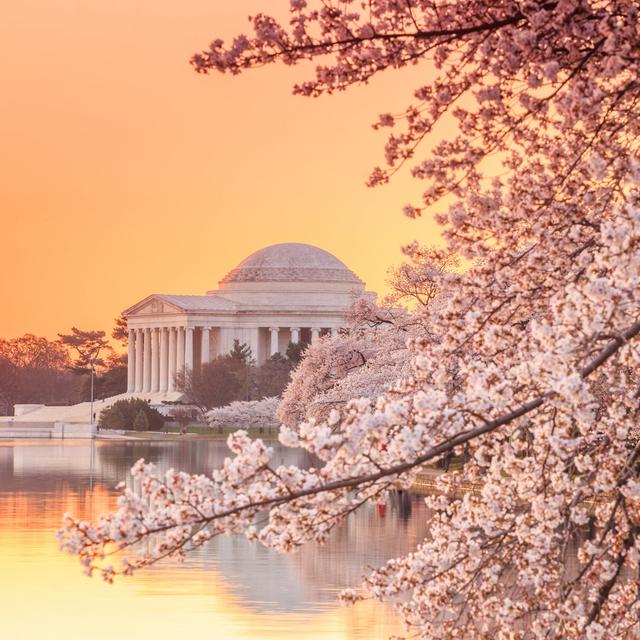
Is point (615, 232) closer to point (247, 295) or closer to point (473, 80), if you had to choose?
point (473, 80)

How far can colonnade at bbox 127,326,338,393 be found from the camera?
17162 centimetres

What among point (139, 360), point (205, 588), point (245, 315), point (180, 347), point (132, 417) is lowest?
point (205, 588)

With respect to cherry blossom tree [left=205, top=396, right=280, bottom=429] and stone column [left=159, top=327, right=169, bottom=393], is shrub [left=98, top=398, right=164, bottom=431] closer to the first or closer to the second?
cherry blossom tree [left=205, top=396, right=280, bottom=429]

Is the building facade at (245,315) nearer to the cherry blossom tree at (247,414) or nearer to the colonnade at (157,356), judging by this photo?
the colonnade at (157,356)

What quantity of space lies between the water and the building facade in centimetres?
12793

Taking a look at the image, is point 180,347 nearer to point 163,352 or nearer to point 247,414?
point 163,352

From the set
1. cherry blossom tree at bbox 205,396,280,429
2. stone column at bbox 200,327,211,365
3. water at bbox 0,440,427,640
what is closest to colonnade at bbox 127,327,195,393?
stone column at bbox 200,327,211,365

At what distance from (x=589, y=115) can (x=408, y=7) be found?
128 centimetres

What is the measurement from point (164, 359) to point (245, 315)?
942 cm

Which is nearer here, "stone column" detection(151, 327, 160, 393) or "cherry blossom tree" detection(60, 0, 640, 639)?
"cherry blossom tree" detection(60, 0, 640, 639)

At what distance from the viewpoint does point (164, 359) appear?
17488 centimetres

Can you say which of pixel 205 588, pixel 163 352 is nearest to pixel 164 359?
pixel 163 352

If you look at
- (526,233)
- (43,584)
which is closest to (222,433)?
(43,584)

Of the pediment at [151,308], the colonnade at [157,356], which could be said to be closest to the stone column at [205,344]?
the colonnade at [157,356]
